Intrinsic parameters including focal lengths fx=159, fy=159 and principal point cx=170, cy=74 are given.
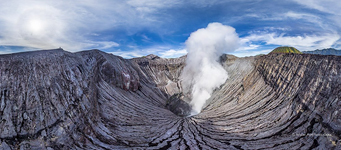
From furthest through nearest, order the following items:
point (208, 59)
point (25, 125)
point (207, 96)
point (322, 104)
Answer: point (208, 59), point (207, 96), point (322, 104), point (25, 125)

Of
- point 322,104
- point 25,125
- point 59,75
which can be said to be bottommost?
point 25,125

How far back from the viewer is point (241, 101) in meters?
31.3

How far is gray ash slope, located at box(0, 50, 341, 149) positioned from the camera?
15.5m

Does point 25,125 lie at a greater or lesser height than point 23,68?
lesser

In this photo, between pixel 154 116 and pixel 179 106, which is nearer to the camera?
pixel 154 116

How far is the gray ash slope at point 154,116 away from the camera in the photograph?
15469 millimetres

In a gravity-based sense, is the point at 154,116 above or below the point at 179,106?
Answer: below

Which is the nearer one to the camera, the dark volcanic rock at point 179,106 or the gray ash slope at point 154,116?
the gray ash slope at point 154,116

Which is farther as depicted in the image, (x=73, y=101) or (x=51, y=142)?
(x=73, y=101)

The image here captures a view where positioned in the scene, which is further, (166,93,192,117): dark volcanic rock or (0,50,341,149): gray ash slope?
(166,93,192,117): dark volcanic rock

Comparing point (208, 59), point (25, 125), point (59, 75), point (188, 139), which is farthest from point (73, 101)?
point (208, 59)

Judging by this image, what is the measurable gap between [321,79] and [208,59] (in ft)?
142

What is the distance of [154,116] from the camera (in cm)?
3259

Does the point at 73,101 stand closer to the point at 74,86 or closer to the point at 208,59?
the point at 74,86
